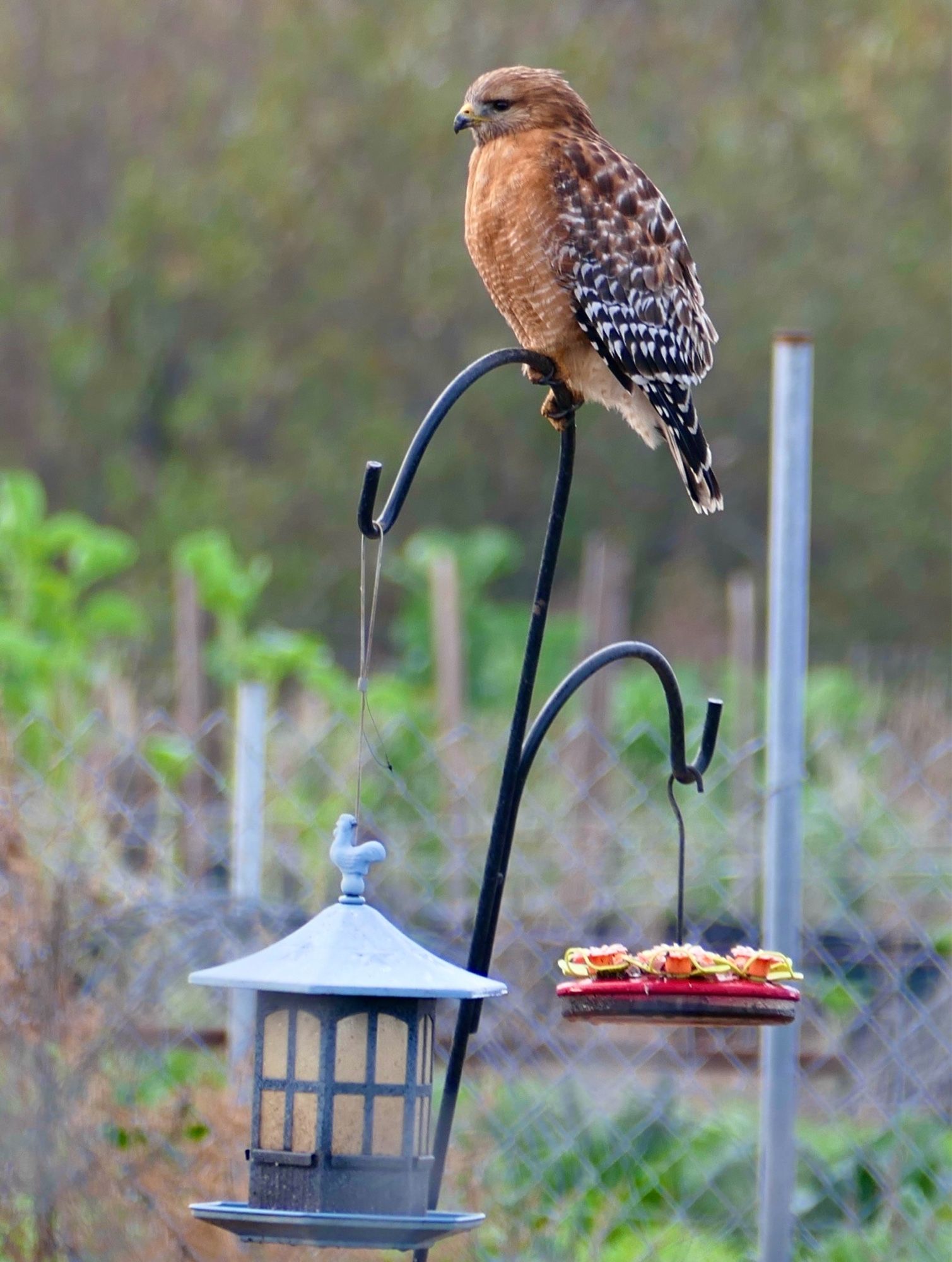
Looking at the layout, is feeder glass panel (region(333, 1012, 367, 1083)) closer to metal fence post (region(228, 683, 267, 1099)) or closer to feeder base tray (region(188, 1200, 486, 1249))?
feeder base tray (region(188, 1200, 486, 1249))

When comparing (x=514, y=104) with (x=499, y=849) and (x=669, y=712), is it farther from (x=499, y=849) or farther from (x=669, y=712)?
(x=499, y=849)

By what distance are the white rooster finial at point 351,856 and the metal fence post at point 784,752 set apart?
1.52 meters

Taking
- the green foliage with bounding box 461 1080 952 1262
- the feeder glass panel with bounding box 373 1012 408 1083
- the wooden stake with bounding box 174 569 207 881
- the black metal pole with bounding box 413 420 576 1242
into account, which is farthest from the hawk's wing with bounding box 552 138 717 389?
the wooden stake with bounding box 174 569 207 881

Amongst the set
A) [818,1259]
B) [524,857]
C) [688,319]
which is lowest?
[818,1259]

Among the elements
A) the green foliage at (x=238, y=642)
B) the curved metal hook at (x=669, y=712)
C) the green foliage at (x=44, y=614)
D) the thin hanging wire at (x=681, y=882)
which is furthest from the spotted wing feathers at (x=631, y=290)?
the green foliage at (x=238, y=642)

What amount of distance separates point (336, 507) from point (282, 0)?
5412 mm

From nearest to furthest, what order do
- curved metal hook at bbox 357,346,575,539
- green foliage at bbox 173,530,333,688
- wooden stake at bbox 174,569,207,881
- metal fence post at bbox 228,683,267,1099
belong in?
curved metal hook at bbox 357,346,575,539 → metal fence post at bbox 228,683,267,1099 → green foliage at bbox 173,530,333,688 → wooden stake at bbox 174,569,207,881

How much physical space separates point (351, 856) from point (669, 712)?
2.44 ft

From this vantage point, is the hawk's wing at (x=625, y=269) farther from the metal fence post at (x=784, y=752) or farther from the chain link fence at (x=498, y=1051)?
the chain link fence at (x=498, y=1051)

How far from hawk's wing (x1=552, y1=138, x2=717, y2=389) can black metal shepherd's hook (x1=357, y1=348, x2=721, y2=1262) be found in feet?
1.84

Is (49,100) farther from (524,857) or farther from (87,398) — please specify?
(524,857)

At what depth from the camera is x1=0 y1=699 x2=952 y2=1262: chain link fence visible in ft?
11.5

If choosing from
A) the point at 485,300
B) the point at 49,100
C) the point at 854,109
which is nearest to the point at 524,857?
the point at 485,300

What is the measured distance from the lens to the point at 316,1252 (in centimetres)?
322
